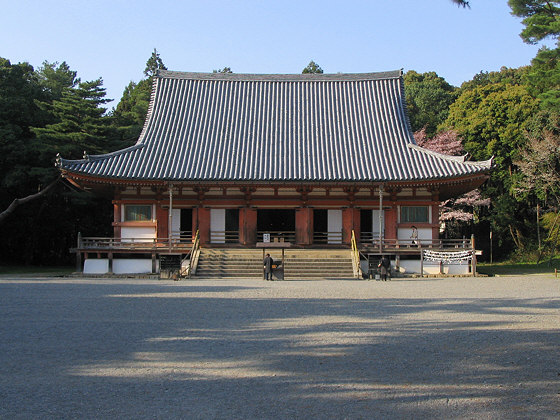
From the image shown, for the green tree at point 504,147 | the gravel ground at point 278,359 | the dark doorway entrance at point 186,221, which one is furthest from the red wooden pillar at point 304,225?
the green tree at point 504,147

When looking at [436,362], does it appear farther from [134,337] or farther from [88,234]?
[88,234]

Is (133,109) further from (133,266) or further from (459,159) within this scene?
(459,159)

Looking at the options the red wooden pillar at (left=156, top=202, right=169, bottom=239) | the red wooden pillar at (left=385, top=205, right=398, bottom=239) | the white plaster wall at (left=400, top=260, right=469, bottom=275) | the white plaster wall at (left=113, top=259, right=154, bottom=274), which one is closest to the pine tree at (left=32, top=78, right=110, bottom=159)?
the red wooden pillar at (left=156, top=202, right=169, bottom=239)

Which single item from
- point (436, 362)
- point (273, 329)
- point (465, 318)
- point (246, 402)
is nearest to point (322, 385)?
point (246, 402)

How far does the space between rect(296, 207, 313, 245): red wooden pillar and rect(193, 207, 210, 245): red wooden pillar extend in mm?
4202

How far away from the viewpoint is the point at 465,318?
9.59m

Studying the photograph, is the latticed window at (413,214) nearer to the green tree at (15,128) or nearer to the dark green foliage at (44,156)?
the dark green foliage at (44,156)

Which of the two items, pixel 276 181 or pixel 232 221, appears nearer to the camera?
pixel 276 181

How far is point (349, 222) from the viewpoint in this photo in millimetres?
24453

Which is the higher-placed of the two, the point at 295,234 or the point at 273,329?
the point at 295,234

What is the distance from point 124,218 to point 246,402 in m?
20.6

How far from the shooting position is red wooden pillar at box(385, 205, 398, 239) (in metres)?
24.2

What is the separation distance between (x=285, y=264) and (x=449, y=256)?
6788 millimetres

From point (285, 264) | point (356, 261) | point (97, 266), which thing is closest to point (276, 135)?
point (285, 264)
